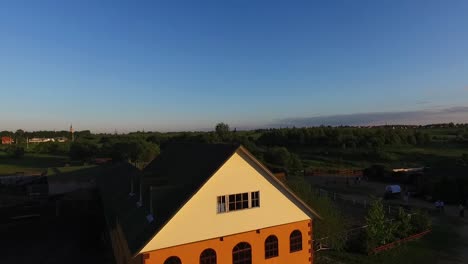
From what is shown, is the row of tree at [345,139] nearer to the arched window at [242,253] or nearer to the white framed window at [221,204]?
the arched window at [242,253]

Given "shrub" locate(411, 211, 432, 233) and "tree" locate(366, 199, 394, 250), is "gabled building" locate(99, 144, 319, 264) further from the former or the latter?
"shrub" locate(411, 211, 432, 233)

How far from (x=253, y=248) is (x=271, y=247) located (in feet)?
3.73

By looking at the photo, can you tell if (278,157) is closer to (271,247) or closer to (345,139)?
(345,139)

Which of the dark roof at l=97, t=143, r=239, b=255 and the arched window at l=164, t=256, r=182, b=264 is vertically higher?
the dark roof at l=97, t=143, r=239, b=255

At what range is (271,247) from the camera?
54.0 feet

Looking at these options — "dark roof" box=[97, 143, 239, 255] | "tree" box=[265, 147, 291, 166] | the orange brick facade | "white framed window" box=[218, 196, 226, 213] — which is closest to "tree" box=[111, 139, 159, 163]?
"tree" box=[265, 147, 291, 166]

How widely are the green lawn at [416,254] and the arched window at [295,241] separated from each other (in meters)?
5.14

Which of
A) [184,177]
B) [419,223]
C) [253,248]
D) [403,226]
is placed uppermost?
[184,177]

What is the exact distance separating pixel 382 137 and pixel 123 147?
306 feet

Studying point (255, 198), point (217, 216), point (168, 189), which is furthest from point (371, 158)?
point (168, 189)

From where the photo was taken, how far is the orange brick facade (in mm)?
13859

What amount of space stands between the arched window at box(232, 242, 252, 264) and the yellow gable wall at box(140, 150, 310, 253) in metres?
0.84

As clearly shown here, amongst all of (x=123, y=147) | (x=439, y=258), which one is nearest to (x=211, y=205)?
(x=439, y=258)

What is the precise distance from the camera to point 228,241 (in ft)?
50.0
